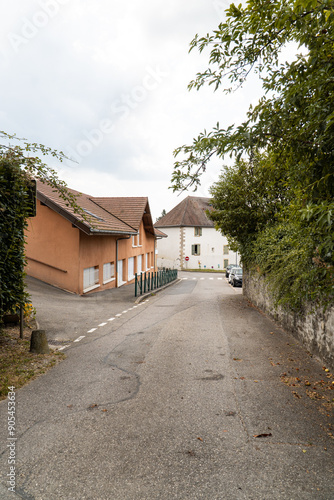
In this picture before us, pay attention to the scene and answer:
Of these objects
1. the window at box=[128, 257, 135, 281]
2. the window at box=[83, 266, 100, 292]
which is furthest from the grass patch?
the window at box=[128, 257, 135, 281]

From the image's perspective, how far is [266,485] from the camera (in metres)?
2.71

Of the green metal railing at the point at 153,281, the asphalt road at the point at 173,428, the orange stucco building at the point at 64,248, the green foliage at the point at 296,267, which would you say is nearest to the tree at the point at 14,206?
the asphalt road at the point at 173,428

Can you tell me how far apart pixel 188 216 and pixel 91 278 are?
36325 mm

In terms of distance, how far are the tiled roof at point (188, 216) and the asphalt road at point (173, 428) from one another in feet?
147

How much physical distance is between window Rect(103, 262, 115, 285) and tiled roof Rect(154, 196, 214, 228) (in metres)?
31.1

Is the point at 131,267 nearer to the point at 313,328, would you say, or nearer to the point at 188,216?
the point at 313,328

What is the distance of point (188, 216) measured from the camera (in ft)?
169

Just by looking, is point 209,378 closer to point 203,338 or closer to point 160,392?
point 160,392

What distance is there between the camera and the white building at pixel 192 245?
50.5m

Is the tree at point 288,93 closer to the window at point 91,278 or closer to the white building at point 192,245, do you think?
the window at point 91,278

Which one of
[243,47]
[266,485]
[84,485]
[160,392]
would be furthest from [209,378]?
[243,47]

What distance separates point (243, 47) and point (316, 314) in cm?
489

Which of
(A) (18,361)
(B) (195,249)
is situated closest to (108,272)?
(A) (18,361)

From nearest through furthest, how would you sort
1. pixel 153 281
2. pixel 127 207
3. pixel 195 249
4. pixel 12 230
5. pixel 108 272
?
pixel 12 230 < pixel 108 272 < pixel 153 281 < pixel 127 207 < pixel 195 249
